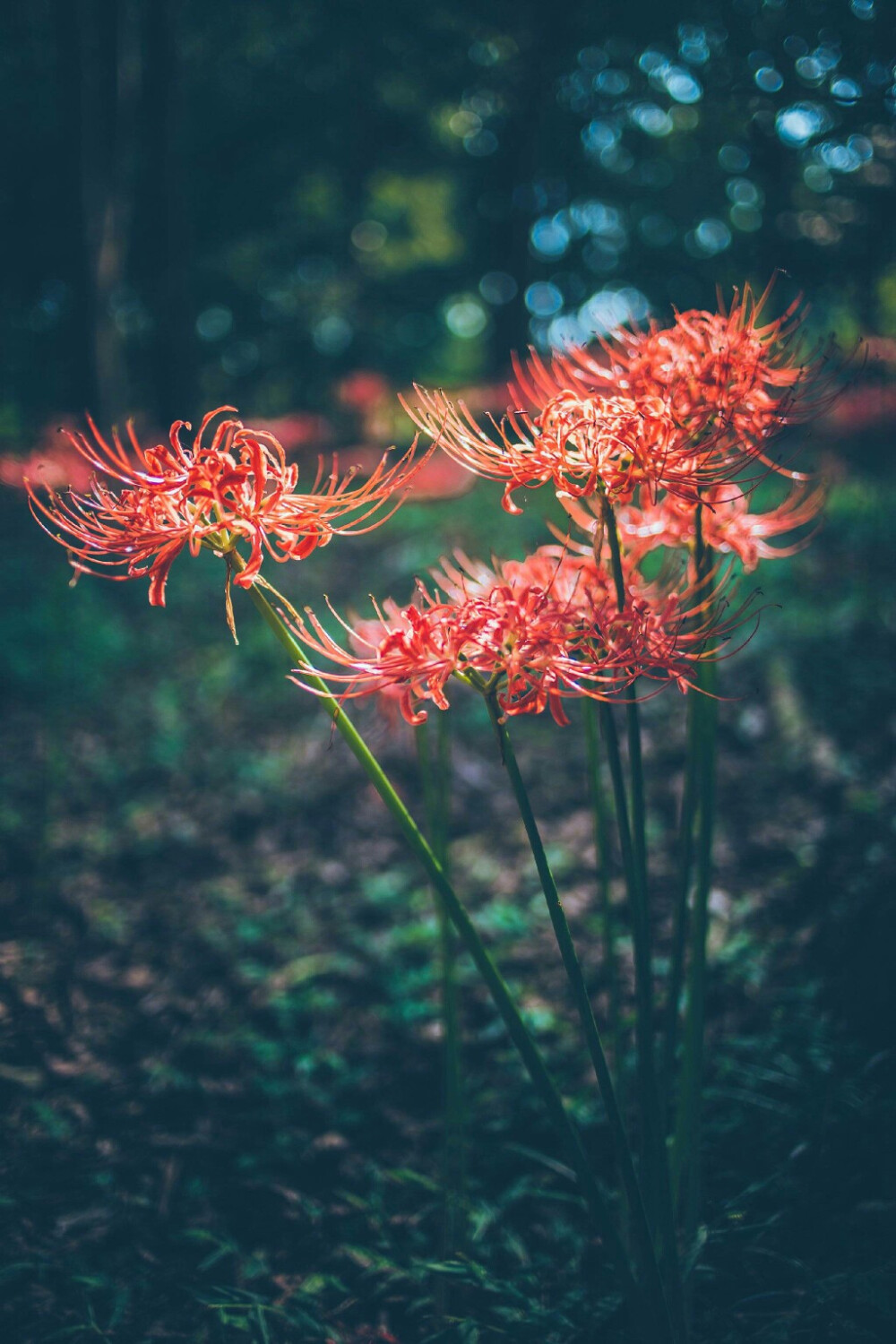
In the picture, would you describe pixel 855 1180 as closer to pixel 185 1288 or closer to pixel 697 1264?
pixel 697 1264

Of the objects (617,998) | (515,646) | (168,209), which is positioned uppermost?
(168,209)

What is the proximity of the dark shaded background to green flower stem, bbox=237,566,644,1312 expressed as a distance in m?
0.31

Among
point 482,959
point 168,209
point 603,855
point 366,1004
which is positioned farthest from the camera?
point 168,209

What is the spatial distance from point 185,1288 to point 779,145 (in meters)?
3.41

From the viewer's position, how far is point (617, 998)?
1.53m

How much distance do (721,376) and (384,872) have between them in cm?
252

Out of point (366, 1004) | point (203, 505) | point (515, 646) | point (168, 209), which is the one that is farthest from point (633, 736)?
point (168, 209)

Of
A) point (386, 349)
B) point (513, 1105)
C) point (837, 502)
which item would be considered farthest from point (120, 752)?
point (386, 349)

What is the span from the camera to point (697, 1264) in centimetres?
134

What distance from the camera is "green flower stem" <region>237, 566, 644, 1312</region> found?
0.96 meters

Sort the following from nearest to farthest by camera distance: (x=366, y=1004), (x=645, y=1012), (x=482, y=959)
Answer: (x=482, y=959) → (x=645, y=1012) → (x=366, y=1004)

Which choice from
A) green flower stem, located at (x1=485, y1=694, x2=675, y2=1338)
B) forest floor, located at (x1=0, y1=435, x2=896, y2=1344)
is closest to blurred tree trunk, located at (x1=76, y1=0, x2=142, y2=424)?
forest floor, located at (x1=0, y1=435, x2=896, y2=1344)

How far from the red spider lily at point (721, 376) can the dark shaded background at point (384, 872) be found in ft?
0.49

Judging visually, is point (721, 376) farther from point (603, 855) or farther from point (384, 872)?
point (384, 872)
